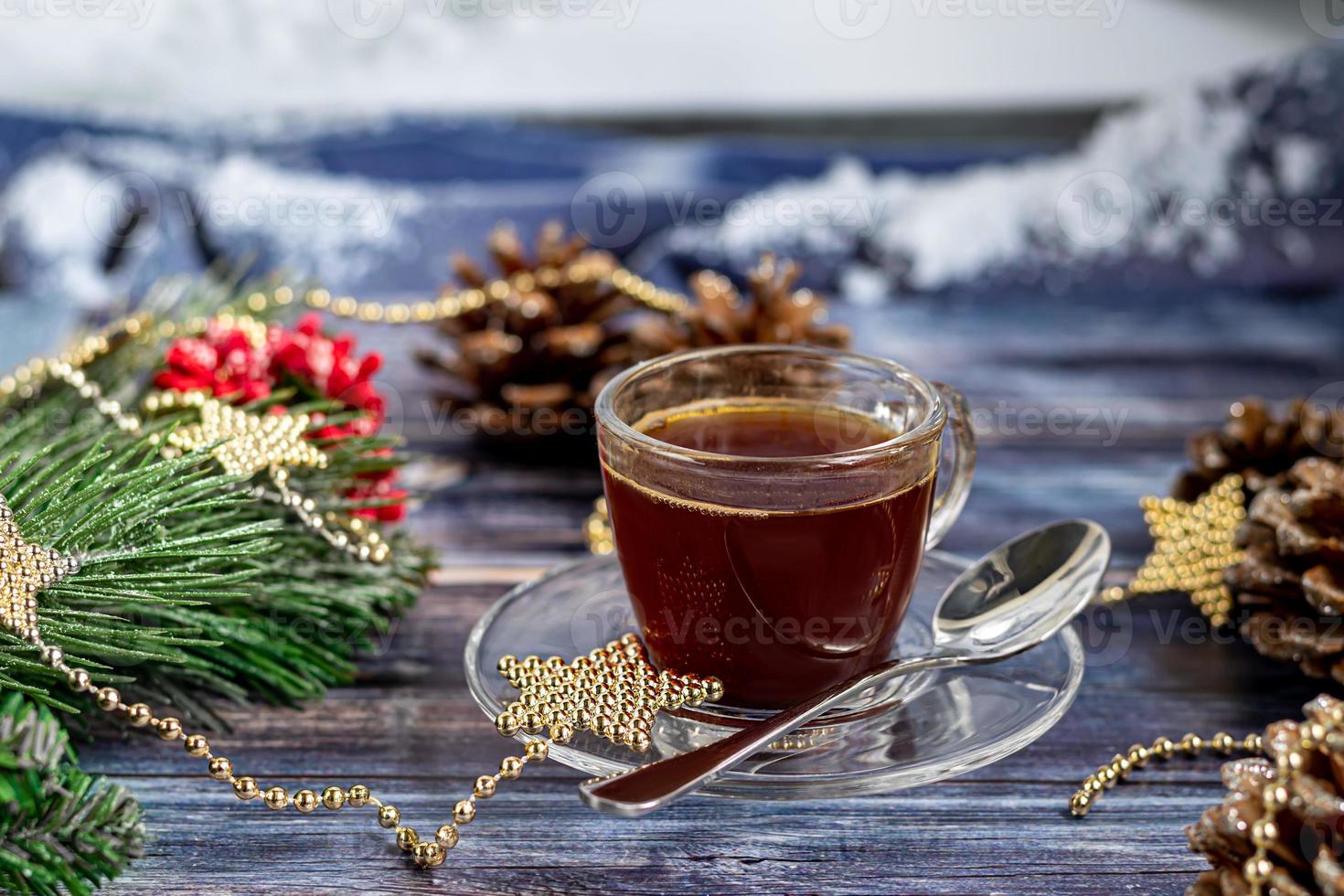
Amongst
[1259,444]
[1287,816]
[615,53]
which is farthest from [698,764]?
[615,53]

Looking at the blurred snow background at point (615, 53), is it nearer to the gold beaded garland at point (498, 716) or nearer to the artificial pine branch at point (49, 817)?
the gold beaded garland at point (498, 716)

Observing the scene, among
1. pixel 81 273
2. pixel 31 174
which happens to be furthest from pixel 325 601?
pixel 31 174

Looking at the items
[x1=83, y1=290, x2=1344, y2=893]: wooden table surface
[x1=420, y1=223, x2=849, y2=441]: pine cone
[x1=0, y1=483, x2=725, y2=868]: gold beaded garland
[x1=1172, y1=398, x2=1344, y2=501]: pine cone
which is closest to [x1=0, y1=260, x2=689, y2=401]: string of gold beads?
[x1=420, y1=223, x2=849, y2=441]: pine cone

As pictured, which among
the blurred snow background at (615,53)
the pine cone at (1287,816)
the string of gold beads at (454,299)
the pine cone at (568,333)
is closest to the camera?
the pine cone at (1287,816)

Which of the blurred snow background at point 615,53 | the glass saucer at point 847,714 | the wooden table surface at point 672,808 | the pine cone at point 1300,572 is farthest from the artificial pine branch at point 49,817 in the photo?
the blurred snow background at point 615,53

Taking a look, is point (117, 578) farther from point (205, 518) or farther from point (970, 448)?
point (970, 448)

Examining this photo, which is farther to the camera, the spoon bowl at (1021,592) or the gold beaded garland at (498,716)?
the spoon bowl at (1021,592)

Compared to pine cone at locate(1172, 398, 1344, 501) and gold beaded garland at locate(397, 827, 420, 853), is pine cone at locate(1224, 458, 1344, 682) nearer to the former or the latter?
pine cone at locate(1172, 398, 1344, 501)
